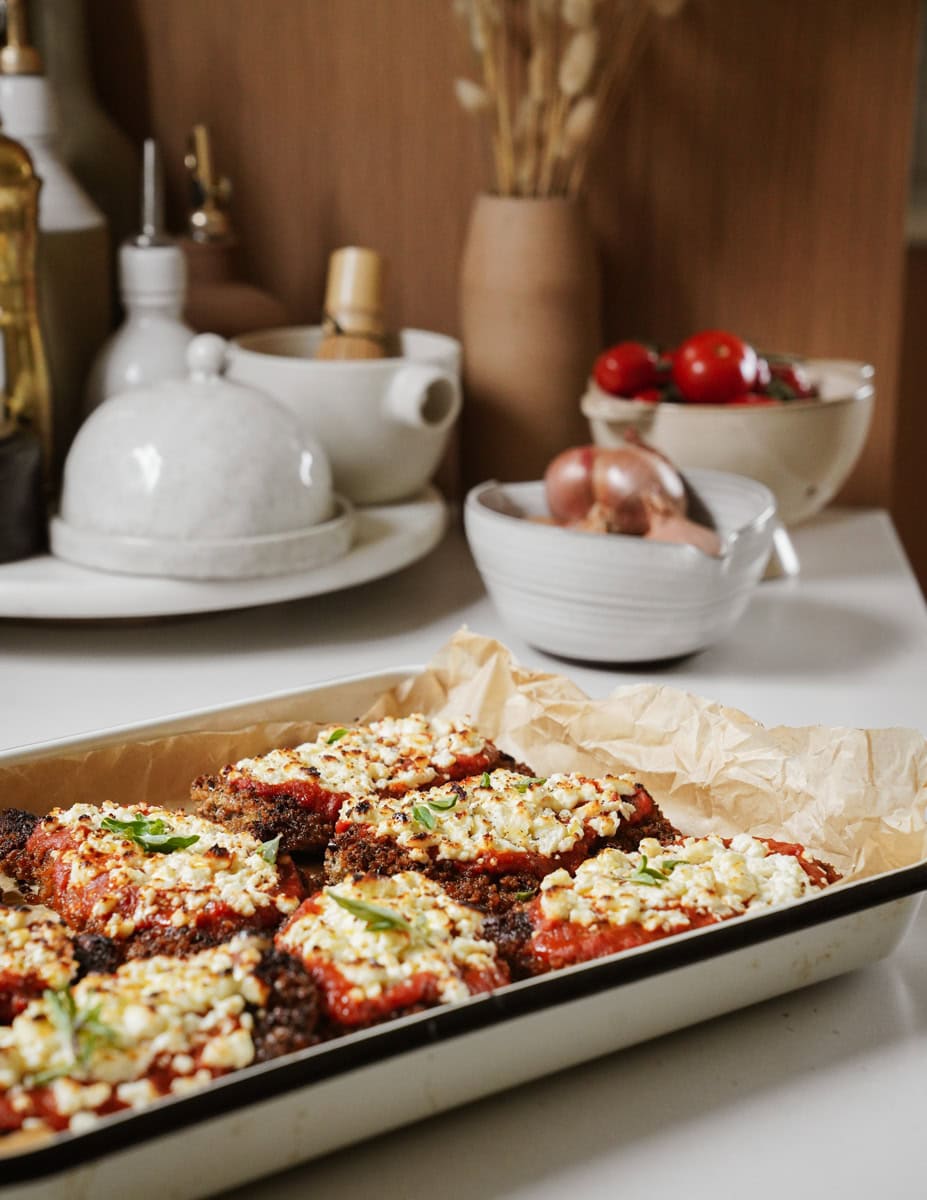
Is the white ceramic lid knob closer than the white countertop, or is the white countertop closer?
the white countertop

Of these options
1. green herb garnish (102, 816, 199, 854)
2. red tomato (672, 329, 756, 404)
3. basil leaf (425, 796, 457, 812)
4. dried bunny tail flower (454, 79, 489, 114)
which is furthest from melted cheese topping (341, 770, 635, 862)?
dried bunny tail flower (454, 79, 489, 114)

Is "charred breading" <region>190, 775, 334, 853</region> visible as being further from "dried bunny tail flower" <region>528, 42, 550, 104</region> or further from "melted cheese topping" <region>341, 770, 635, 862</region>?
"dried bunny tail flower" <region>528, 42, 550, 104</region>

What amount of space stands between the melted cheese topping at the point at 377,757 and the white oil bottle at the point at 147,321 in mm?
671

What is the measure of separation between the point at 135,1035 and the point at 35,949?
99mm

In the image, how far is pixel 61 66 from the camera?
1647mm

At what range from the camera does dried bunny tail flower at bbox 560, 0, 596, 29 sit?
4.64ft

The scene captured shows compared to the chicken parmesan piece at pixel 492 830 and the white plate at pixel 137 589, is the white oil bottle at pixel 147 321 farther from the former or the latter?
the chicken parmesan piece at pixel 492 830

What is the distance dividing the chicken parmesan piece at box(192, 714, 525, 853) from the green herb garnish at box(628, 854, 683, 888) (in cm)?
19

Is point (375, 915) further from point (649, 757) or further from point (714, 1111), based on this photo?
point (649, 757)

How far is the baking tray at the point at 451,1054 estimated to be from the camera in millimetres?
503

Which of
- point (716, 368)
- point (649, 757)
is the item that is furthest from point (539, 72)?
point (649, 757)

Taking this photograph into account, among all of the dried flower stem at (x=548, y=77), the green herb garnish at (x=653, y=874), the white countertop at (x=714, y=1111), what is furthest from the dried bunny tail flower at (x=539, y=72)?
the green herb garnish at (x=653, y=874)

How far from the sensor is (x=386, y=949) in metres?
0.65

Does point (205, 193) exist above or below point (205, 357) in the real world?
above
